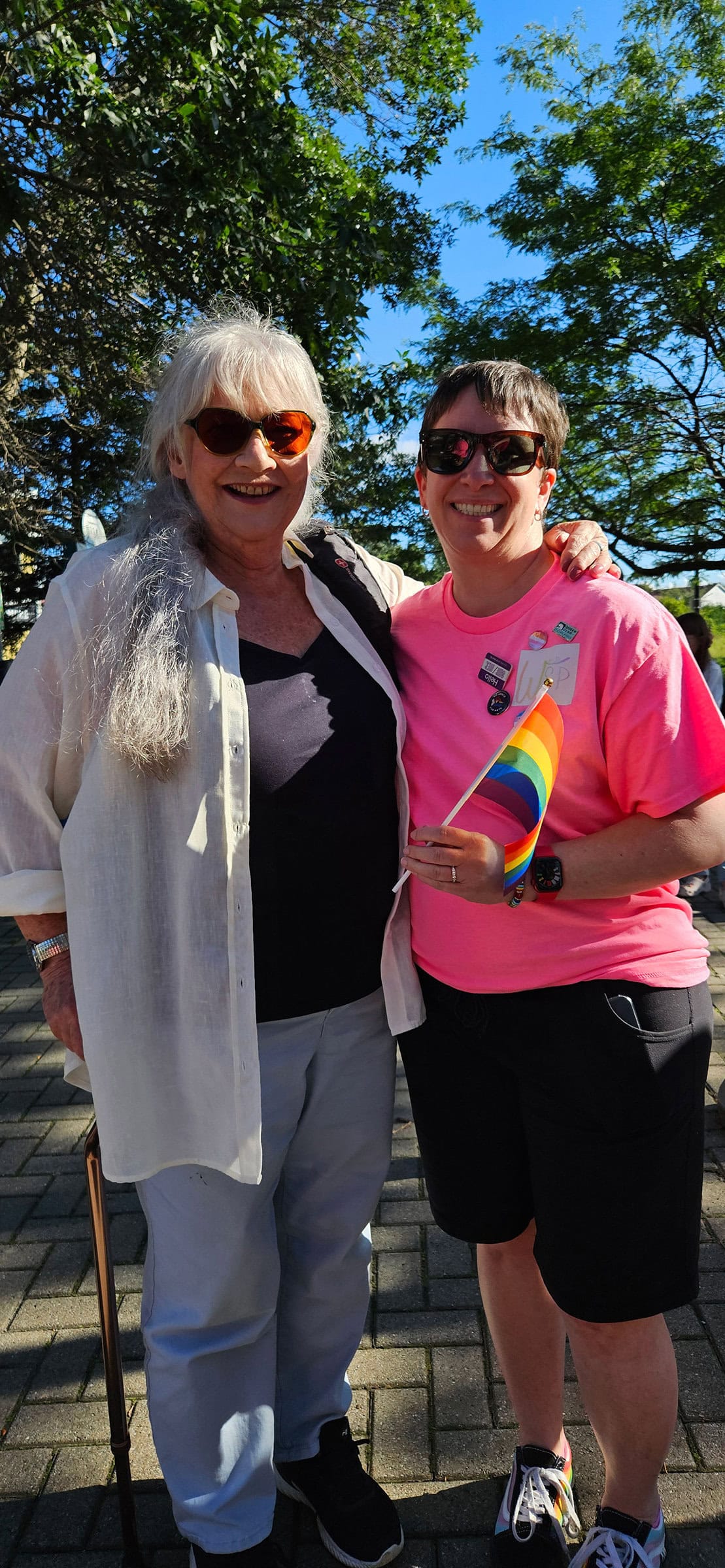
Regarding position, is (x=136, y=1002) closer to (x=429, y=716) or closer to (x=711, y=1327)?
(x=429, y=716)

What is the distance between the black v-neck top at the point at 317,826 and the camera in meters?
1.93

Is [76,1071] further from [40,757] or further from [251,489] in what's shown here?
[251,489]

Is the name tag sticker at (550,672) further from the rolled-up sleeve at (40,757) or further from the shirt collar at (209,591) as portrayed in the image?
the rolled-up sleeve at (40,757)

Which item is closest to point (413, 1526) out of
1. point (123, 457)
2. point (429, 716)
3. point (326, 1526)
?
point (326, 1526)

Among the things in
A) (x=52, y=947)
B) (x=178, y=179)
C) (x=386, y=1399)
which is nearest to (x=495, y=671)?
(x=52, y=947)

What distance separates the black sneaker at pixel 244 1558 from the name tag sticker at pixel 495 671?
65.6 inches

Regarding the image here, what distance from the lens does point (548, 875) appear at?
5.75ft

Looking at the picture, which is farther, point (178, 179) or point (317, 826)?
point (178, 179)

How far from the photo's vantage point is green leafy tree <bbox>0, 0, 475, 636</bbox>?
19.9ft

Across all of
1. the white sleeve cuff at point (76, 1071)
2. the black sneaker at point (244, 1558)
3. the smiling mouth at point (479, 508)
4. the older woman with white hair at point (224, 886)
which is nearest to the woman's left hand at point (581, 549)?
the older woman with white hair at point (224, 886)

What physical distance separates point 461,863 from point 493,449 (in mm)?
781

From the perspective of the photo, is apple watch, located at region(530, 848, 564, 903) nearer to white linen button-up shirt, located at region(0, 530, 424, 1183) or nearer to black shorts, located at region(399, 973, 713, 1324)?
black shorts, located at region(399, 973, 713, 1324)

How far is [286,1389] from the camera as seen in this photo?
2307mm

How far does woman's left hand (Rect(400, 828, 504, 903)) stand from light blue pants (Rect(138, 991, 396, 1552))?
0.49 metres
